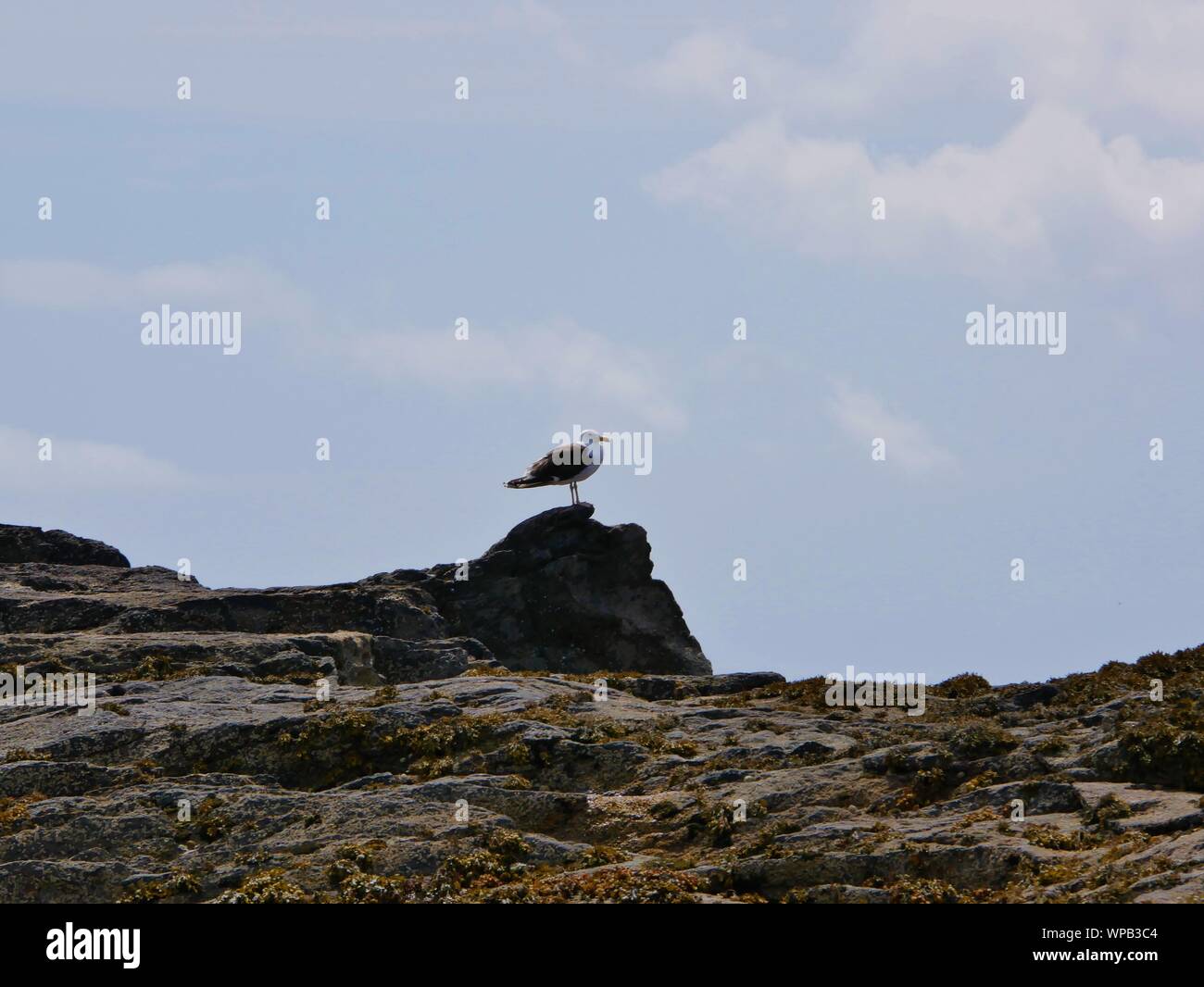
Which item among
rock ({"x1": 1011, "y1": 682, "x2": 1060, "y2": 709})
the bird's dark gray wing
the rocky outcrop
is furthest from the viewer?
the bird's dark gray wing

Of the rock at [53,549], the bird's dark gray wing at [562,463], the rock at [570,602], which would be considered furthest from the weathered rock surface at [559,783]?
the rock at [53,549]

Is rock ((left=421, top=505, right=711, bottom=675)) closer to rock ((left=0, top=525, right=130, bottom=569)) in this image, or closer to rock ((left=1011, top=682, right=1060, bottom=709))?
rock ((left=0, top=525, right=130, bottom=569))

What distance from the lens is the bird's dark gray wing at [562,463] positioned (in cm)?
4741

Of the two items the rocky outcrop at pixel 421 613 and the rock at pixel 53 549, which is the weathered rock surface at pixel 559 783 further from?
the rock at pixel 53 549

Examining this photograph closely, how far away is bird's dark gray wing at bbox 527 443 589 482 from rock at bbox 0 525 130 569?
1389 cm

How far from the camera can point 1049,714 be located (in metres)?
32.4

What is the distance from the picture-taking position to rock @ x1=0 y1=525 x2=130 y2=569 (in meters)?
50.8

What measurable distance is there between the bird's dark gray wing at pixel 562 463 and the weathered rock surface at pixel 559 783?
311 inches

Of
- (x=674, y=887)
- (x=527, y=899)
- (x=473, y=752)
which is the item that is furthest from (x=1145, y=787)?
(x=473, y=752)

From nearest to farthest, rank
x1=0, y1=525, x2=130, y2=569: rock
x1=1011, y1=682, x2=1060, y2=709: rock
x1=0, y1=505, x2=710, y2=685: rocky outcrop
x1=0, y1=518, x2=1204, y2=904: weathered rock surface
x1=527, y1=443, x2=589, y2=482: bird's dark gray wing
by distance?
1. x1=0, y1=518, x2=1204, y2=904: weathered rock surface
2. x1=1011, y1=682, x2=1060, y2=709: rock
3. x1=0, y1=505, x2=710, y2=685: rocky outcrop
4. x1=527, y1=443, x2=589, y2=482: bird's dark gray wing
5. x1=0, y1=525, x2=130, y2=569: rock

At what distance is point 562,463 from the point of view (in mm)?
47562

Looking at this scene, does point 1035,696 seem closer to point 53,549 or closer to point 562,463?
A: point 562,463

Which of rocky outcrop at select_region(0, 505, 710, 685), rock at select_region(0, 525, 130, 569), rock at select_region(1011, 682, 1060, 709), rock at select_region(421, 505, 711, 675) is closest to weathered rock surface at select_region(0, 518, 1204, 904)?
rock at select_region(1011, 682, 1060, 709)
